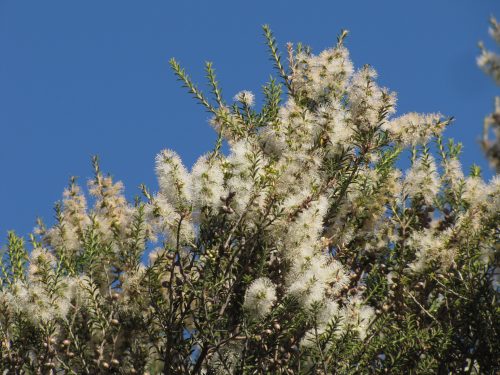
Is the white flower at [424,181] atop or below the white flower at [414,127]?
below

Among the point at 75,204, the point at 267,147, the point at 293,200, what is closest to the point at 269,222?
the point at 293,200

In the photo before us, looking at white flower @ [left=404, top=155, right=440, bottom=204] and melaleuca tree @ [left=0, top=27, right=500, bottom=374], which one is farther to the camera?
white flower @ [left=404, top=155, right=440, bottom=204]

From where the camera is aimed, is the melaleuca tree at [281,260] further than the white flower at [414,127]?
No

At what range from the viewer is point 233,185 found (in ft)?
16.5

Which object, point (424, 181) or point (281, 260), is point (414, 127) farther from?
point (281, 260)

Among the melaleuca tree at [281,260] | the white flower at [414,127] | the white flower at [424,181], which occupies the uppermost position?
the white flower at [414,127]

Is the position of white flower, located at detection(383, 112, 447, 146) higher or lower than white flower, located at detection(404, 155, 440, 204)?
higher

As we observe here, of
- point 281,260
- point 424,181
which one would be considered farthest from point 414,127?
point 281,260

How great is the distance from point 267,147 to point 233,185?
26.6 inches

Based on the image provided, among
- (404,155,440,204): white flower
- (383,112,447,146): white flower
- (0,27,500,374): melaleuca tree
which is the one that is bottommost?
(0,27,500,374): melaleuca tree

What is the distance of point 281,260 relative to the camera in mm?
5160

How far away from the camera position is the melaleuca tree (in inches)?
193

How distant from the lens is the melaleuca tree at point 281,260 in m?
4.89

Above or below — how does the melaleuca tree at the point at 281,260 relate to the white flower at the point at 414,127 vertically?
below
